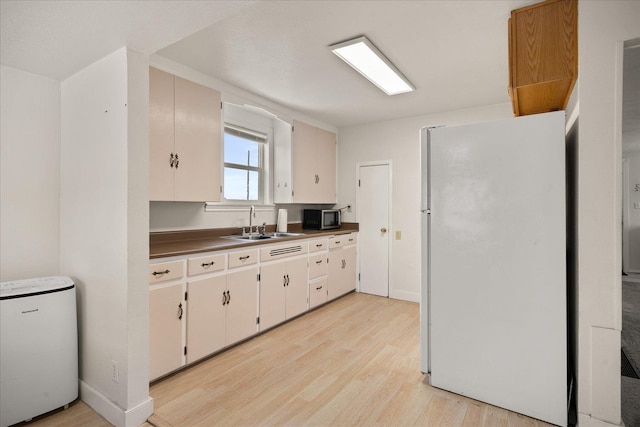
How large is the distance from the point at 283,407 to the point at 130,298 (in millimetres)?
1150

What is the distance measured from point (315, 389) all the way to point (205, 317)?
1009 mm

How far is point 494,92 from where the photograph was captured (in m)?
3.46

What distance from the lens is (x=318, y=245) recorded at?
391 cm

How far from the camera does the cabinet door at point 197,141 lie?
8.89ft

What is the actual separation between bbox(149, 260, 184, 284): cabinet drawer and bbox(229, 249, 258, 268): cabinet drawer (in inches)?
18.6

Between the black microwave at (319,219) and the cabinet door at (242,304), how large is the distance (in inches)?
65.9

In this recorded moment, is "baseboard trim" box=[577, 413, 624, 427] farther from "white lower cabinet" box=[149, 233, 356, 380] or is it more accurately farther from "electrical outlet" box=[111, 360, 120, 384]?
"electrical outlet" box=[111, 360, 120, 384]

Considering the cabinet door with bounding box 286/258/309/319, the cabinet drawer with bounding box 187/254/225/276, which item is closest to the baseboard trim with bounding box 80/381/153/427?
the cabinet drawer with bounding box 187/254/225/276

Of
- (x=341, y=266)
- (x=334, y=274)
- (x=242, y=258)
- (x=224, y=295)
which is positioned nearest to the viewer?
(x=224, y=295)

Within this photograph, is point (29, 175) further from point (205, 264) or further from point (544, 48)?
point (544, 48)

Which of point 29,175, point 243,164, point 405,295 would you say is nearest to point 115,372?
point 29,175

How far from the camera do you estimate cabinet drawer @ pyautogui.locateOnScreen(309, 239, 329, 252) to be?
3801 mm

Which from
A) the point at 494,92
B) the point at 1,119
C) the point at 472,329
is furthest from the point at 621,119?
the point at 1,119

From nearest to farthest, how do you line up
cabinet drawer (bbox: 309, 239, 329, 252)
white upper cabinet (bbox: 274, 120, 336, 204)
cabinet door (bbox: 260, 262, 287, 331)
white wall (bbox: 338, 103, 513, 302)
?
1. cabinet door (bbox: 260, 262, 287, 331)
2. cabinet drawer (bbox: 309, 239, 329, 252)
3. white upper cabinet (bbox: 274, 120, 336, 204)
4. white wall (bbox: 338, 103, 513, 302)
